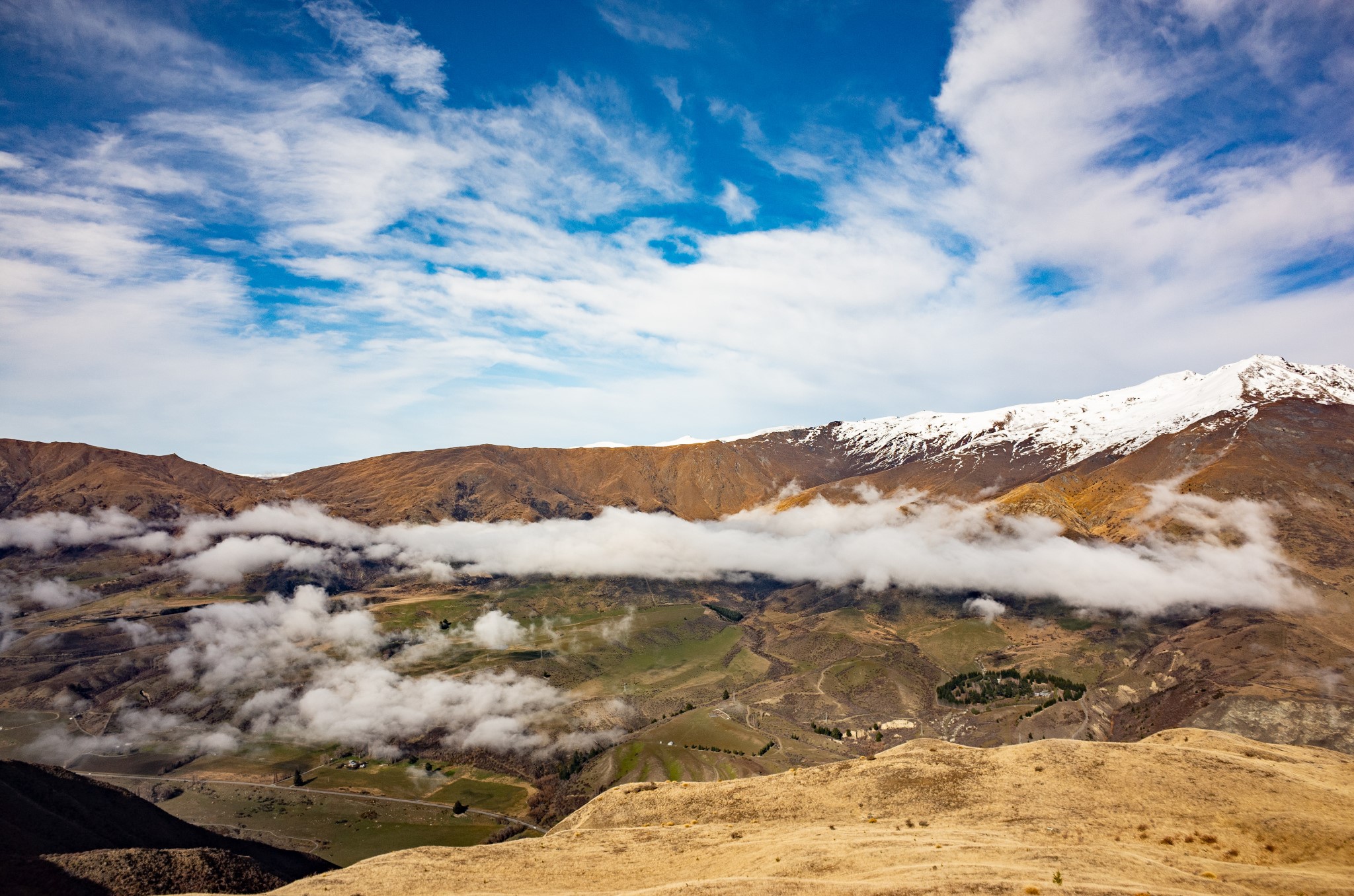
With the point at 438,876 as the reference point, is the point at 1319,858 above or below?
above

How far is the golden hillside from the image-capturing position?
44.4 meters

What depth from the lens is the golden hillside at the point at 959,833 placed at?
146 feet

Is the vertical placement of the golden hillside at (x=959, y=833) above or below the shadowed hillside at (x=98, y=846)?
above

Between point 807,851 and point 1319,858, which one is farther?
point 807,851

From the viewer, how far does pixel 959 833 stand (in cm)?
5562

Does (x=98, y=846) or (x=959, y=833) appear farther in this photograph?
(x=98, y=846)

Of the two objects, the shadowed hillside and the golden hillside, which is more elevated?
the golden hillside

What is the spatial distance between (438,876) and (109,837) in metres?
75.1

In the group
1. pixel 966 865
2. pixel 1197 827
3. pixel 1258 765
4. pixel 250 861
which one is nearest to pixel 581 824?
pixel 966 865

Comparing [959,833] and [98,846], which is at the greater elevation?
[959,833]

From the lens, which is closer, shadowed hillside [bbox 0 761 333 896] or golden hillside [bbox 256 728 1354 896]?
golden hillside [bbox 256 728 1354 896]

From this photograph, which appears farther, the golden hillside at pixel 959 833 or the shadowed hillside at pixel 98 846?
the shadowed hillside at pixel 98 846

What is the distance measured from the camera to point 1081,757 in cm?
7188

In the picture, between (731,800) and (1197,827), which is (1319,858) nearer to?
(1197,827)
